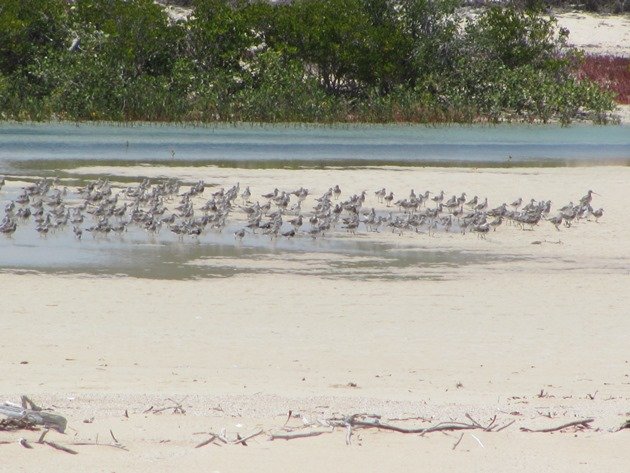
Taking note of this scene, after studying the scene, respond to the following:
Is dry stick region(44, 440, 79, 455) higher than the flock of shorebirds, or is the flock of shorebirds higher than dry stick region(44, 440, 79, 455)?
dry stick region(44, 440, 79, 455)

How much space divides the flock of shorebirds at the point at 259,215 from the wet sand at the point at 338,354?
1.64 ft

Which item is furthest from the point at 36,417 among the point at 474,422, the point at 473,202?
the point at 473,202

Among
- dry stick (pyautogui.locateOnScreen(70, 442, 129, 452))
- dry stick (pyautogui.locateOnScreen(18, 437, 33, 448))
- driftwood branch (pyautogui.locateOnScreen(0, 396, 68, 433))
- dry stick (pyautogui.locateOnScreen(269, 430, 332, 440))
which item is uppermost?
driftwood branch (pyautogui.locateOnScreen(0, 396, 68, 433))

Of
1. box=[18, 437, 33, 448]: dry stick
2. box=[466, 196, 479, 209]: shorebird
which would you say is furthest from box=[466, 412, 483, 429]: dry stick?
box=[466, 196, 479, 209]: shorebird

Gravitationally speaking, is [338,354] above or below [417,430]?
below

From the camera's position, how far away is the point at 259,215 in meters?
17.1

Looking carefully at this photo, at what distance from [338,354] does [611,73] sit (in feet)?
143

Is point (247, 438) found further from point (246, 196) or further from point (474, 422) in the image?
point (246, 196)

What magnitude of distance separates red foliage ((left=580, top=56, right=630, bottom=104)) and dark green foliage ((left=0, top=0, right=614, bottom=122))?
127 inches

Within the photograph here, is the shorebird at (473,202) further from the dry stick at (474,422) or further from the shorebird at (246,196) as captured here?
the dry stick at (474,422)

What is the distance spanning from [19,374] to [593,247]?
9.41 metres

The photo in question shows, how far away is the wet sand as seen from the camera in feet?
19.7

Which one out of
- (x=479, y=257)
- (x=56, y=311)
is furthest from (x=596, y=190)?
(x=56, y=311)

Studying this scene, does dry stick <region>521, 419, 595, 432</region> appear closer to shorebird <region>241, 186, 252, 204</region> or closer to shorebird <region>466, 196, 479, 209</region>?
shorebird <region>466, 196, 479, 209</region>
